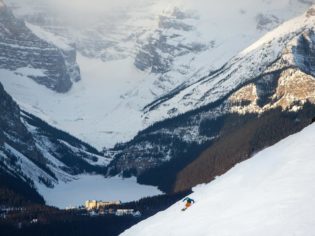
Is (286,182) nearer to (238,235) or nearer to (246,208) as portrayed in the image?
(246,208)

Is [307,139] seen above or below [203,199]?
above

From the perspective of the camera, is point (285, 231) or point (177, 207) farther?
point (177, 207)

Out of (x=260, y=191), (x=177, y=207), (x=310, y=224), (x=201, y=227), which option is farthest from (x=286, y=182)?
(x=177, y=207)

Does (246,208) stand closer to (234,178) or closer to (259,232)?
(259,232)

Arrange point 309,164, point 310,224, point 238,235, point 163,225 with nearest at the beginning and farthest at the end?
1. point 310,224
2. point 238,235
3. point 309,164
4. point 163,225

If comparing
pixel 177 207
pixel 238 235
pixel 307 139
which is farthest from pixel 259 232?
pixel 177 207

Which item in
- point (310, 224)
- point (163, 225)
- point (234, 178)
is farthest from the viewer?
point (234, 178)
